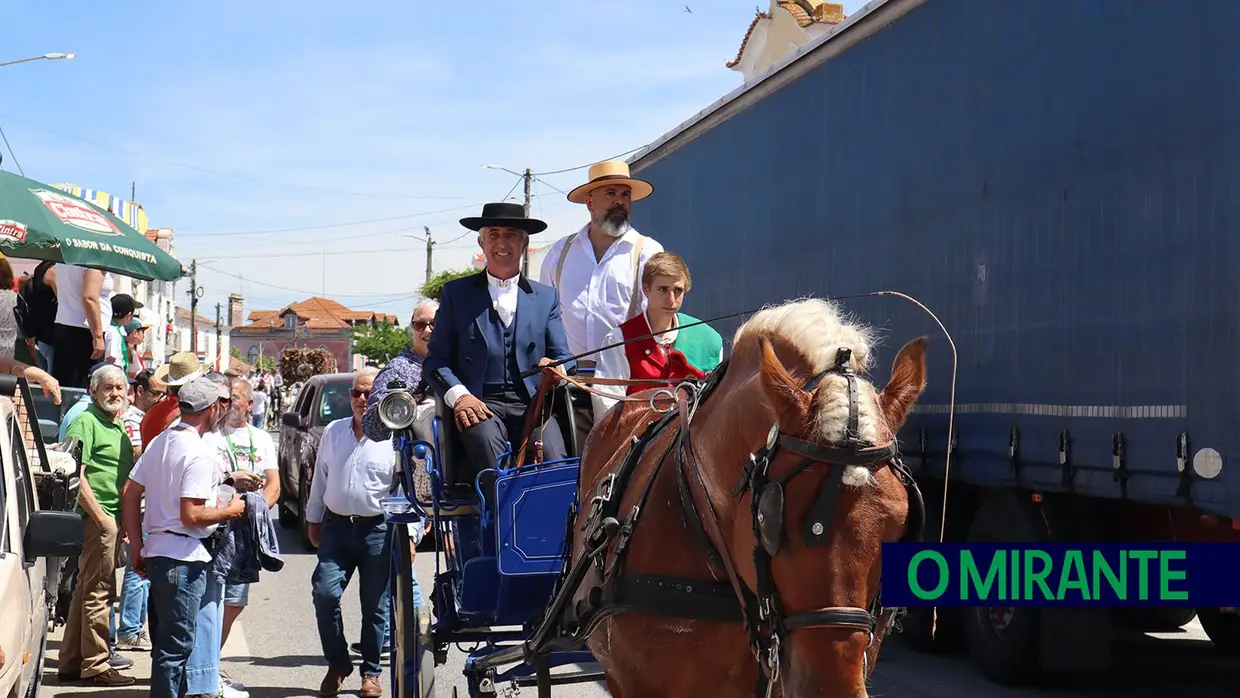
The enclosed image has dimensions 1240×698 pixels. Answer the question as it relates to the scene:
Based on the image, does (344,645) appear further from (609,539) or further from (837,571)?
(837,571)

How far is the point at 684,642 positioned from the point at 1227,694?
6.31 m

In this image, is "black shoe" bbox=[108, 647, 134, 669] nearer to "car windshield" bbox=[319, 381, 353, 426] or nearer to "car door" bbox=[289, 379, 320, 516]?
"car door" bbox=[289, 379, 320, 516]

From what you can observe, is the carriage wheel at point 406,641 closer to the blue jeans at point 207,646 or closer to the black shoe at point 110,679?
the blue jeans at point 207,646

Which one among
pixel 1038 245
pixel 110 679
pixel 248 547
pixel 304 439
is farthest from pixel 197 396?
pixel 304 439

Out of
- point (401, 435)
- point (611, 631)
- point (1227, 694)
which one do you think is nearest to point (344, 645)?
point (401, 435)

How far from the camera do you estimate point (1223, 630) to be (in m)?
9.52

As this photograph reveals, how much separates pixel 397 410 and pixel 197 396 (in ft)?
5.19

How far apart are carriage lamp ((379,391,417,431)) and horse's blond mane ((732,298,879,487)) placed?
218 centimetres

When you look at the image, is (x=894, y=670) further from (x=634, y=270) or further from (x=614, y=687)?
(x=614, y=687)

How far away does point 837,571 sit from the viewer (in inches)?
123

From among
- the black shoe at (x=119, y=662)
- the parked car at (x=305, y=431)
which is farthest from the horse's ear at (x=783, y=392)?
the parked car at (x=305, y=431)

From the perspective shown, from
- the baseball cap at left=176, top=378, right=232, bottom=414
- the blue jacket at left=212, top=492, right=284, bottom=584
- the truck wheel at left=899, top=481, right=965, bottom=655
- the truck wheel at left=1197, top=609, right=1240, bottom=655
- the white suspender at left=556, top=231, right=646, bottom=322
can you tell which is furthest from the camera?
the truck wheel at left=899, top=481, right=965, bottom=655

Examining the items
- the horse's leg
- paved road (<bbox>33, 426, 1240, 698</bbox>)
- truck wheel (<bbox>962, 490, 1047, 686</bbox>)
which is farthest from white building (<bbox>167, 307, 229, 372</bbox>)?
the horse's leg

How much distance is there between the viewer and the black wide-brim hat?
5.93m
